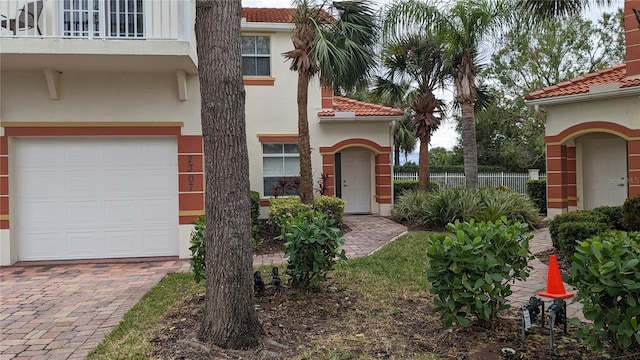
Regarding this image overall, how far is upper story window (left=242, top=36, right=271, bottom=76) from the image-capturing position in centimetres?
1306

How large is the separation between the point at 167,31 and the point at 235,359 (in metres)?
6.56

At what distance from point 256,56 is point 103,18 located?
585 cm

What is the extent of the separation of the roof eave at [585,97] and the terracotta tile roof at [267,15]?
24.9 ft

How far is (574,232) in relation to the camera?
6.96m

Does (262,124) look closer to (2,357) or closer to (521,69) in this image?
(2,357)

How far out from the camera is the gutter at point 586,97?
417 inches

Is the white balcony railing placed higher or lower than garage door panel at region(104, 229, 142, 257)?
higher

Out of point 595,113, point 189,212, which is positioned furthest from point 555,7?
point 189,212

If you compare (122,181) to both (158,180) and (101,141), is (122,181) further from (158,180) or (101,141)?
(101,141)

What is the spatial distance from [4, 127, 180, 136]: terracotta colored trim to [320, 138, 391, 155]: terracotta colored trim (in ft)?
20.4

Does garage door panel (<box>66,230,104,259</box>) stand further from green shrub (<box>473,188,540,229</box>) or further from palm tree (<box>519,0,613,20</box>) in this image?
palm tree (<box>519,0,613,20</box>)

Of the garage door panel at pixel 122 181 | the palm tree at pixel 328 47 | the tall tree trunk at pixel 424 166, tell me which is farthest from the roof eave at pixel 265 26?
the garage door panel at pixel 122 181

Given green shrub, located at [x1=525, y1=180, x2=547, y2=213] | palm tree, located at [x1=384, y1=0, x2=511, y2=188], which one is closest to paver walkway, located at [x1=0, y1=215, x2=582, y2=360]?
palm tree, located at [x1=384, y1=0, x2=511, y2=188]

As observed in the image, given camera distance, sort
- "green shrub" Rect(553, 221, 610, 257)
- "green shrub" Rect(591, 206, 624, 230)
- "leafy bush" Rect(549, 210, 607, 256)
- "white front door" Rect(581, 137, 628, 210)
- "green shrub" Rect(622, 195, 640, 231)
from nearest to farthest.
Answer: "green shrub" Rect(553, 221, 610, 257) → "leafy bush" Rect(549, 210, 607, 256) → "green shrub" Rect(622, 195, 640, 231) → "green shrub" Rect(591, 206, 624, 230) → "white front door" Rect(581, 137, 628, 210)
